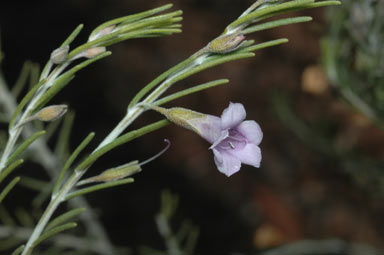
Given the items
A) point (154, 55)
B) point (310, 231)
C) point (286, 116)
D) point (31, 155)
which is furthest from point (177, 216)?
point (154, 55)

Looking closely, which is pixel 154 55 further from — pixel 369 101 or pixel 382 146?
pixel 369 101

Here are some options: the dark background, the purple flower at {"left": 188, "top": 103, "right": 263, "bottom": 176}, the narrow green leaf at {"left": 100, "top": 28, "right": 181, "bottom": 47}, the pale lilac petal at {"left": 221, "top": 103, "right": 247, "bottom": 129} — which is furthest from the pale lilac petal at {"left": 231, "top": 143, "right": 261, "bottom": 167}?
the dark background

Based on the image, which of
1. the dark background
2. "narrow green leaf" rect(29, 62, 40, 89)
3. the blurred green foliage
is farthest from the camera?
the dark background

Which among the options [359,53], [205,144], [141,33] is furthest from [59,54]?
[205,144]

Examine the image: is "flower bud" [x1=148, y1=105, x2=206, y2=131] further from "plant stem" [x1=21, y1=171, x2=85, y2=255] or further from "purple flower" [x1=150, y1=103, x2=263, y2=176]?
"plant stem" [x1=21, y1=171, x2=85, y2=255]

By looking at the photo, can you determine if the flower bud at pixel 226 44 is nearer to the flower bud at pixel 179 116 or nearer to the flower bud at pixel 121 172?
the flower bud at pixel 179 116

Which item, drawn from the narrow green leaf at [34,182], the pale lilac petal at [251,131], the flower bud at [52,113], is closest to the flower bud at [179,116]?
the pale lilac petal at [251,131]

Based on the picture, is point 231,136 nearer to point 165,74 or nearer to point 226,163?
point 226,163
